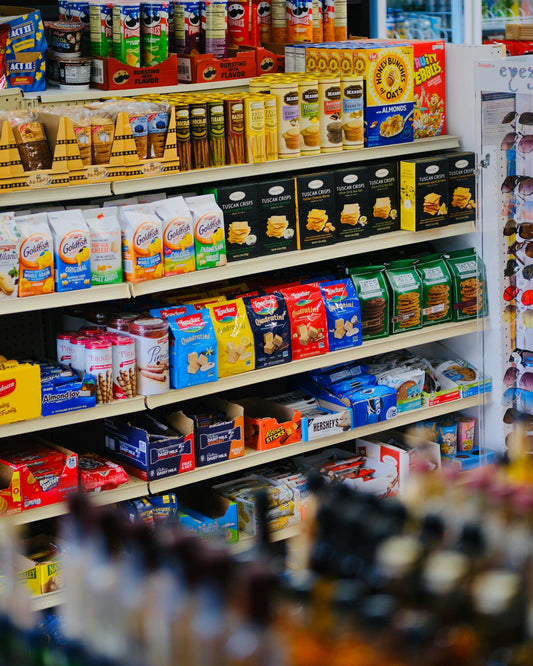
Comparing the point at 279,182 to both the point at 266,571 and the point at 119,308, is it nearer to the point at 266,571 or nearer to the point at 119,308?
the point at 119,308

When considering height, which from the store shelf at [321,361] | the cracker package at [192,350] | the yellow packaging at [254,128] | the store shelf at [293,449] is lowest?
the store shelf at [293,449]

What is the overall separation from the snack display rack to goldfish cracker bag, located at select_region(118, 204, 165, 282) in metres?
0.05

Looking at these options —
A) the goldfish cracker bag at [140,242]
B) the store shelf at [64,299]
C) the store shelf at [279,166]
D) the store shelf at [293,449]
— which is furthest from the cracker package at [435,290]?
Answer: the store shelf at [64,299]

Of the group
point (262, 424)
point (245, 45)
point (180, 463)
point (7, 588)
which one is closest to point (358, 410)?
point (262, 424)

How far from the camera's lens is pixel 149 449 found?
12.5 ft

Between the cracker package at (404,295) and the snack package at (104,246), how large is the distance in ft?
4.42

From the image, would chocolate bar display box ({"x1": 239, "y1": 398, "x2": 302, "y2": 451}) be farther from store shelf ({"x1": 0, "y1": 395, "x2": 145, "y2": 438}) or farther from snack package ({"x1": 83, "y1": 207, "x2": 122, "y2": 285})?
snack package ({"x1": 83, "y1": 207, "x2": 122, "y2": 285})

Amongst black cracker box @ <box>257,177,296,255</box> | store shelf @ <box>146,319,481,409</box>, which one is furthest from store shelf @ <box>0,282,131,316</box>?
black cracker box @ <box>257,177,296,255</box>

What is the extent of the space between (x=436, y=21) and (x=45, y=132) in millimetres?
3736

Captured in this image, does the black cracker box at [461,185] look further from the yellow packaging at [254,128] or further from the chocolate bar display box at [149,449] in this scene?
the chocolate bar display box at [149,449]

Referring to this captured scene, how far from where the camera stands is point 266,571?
1272mm

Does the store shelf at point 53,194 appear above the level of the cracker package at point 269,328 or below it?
above

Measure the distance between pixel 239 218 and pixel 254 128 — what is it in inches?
13.5

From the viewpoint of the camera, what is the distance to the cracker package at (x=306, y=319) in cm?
415
